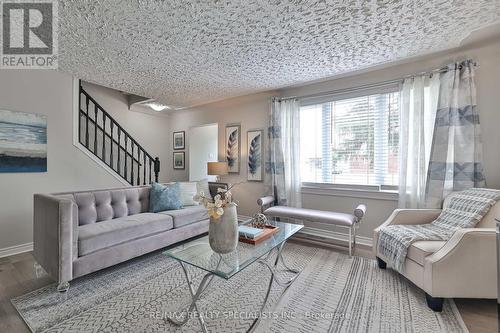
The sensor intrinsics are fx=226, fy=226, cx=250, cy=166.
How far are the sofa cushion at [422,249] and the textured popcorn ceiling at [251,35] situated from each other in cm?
197

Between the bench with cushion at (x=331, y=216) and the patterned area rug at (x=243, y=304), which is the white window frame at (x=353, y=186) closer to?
the bench with cushion at (x=331, y=216)

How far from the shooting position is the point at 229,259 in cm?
168

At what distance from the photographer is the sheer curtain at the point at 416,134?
9.01ft

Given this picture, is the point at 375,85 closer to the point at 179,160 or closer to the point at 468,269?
the point at 468,269

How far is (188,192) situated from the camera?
11.8 ft

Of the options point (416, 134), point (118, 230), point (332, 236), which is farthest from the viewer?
point (332, 236)

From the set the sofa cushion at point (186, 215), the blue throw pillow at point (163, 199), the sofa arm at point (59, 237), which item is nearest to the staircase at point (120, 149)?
the blue throw pillow at point (163, 199)

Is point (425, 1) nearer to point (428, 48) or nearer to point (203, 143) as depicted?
point (428, 48)

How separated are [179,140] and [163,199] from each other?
2.79m

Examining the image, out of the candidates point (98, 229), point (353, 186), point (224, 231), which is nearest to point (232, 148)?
point (353, 186)

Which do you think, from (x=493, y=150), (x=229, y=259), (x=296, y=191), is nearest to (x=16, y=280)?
(x=229, y=259)

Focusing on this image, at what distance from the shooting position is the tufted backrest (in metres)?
2.54

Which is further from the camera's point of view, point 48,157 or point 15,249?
point 48,157

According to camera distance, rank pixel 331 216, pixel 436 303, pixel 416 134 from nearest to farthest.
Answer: pixel 436 303, pixel 416 134, pixel 331 216
